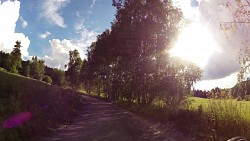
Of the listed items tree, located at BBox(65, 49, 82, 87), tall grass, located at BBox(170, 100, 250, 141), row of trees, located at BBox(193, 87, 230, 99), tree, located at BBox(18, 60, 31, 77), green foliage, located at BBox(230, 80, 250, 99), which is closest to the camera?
green foliage, located at BBox(230, 80, 250, 99)

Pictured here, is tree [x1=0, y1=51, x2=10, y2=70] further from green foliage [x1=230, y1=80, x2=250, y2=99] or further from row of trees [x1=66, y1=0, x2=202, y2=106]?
green foliage [x1=230, y1=80, x2=250, y2=99]

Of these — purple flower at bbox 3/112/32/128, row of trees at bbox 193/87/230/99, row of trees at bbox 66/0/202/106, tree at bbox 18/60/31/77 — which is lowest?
purple flower at bbox 3/112/32/128

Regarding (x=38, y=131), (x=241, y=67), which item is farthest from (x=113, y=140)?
(x=241, y=67)

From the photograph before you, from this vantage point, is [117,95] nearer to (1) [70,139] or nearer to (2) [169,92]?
(2) [169,92]

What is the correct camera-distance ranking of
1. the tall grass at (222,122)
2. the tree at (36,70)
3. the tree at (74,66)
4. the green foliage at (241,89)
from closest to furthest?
Answer: 1. the green foliage at (241,89)
2. the tall grass at (222,122)
3. the tree at (74,66)
4. the tree at (36,70)

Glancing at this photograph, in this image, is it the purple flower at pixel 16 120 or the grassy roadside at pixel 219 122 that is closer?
the grassy roadside at pixel 219 122

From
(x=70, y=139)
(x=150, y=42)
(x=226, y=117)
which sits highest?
(x=150, y=42)

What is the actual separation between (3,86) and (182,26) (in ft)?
62.4

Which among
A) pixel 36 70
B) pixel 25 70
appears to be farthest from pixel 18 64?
pixel 36 70

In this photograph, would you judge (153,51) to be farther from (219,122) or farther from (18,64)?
(18,64)

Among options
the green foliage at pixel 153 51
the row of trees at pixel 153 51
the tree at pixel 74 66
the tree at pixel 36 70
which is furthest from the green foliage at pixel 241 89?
the tree at pixel 36 70

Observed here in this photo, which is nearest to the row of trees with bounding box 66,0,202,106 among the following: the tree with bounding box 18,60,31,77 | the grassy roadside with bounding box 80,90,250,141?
the grassy roadside with bounding box 80,90,250,141

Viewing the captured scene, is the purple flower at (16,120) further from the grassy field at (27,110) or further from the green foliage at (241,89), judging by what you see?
the green foliage at (241,89)

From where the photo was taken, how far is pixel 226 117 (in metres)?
12.9
